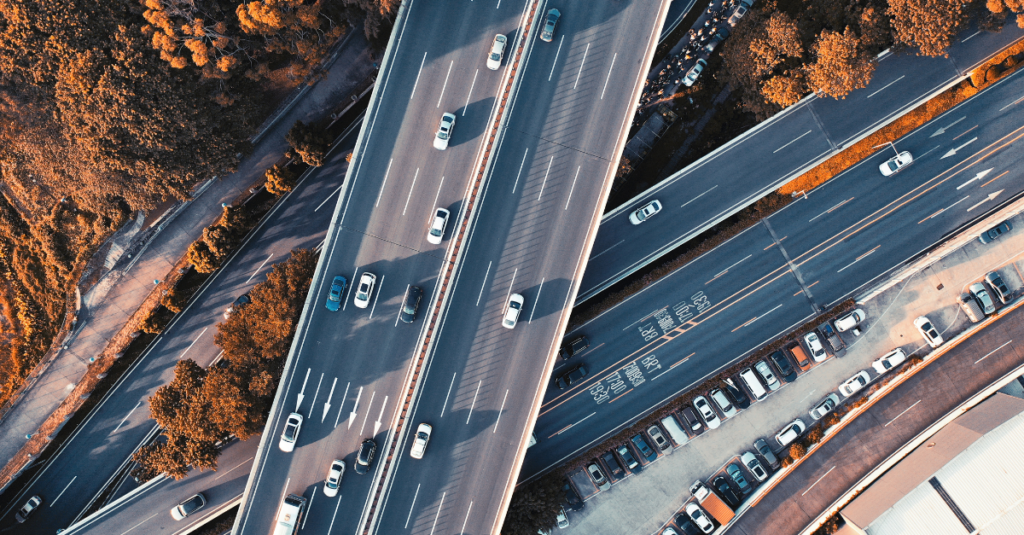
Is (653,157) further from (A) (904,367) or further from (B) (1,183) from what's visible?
(B) (1,183)

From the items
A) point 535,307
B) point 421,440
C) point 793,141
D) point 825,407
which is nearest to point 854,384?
A: point 825,407

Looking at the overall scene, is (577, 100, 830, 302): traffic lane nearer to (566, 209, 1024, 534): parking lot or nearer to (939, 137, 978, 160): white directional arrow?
(939, 137, 978, 160): white directional arrow

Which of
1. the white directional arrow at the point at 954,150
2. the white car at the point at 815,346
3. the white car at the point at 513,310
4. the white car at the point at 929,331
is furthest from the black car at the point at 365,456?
the white directional arrow at the point at 954,150

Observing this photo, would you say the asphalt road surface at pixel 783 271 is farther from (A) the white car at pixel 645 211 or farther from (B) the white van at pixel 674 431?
(A) the white car at pixel 645 211

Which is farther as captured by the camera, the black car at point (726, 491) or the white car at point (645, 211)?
the black car at point (726, 491)

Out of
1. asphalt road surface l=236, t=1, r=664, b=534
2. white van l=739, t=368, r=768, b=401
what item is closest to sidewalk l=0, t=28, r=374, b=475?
asphalt road surface l=236, t=1, r=664, b=534
